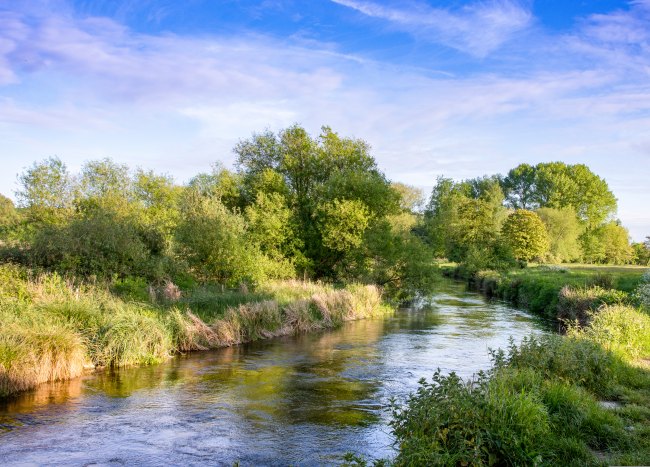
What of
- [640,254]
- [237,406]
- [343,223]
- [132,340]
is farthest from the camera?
[640,254]

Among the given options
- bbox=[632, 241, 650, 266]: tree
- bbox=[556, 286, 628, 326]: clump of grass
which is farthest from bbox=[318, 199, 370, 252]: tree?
bbox=[632, 241, 650, 266]: tree

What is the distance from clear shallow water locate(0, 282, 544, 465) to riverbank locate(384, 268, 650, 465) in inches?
97.9

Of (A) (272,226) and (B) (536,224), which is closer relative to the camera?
(A) (272,226)

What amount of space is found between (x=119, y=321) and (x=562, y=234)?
243 feet

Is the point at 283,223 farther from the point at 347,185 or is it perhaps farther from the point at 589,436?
the point at 589,436

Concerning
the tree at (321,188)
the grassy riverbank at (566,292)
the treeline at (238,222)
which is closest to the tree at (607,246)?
the grassy riverbank at (566,292)

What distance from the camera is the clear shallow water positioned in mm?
10305

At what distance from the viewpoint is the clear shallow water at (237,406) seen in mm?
10305

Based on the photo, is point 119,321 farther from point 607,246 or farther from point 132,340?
point 607,246

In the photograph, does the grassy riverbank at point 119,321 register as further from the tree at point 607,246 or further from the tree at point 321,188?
the tree at point 607,246

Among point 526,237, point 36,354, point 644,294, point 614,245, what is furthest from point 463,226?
point 36,354

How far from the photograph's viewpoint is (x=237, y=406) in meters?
13.4

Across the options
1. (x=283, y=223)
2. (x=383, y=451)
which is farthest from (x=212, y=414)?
(x=283, y=223)

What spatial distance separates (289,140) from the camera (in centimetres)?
4278
